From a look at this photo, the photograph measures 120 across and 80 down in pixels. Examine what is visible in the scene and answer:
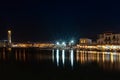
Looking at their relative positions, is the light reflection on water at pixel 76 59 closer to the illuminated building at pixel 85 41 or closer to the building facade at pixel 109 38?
the building facade at pixel 109 38

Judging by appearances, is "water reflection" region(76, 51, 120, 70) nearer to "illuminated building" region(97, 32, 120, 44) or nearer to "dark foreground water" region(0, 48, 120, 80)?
"dark foreground water" region(0, 48, 120, 80)

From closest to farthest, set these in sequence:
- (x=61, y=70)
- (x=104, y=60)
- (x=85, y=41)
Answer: (x=61, y=70)
(x=104, y=60)
(x=85, y=41)

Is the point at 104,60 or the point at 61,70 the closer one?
the point at 61,70

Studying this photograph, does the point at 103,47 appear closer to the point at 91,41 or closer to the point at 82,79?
the point at 91,41

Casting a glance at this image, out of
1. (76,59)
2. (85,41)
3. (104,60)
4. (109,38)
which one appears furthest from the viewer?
(85,41)

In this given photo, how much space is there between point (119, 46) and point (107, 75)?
58.2m

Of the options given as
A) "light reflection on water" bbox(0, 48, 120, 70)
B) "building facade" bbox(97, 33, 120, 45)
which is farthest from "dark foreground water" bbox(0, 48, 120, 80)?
"building facade" bbox(97, 33, 120, 45)

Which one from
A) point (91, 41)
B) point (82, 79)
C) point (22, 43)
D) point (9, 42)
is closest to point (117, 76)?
point (82, 79)

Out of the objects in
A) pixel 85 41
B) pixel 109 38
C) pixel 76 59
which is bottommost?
pixel 76 59

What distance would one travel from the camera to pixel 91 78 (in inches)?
698

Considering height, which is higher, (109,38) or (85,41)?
(109,38)

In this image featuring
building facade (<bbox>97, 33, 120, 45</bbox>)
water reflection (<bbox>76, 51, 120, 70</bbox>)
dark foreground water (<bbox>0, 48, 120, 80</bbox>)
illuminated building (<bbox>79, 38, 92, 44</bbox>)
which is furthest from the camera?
illuminated building (<bbox>79, 38, 92, 44</bbox>)

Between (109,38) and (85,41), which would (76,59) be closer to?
(109,38)

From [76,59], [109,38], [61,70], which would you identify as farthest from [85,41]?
[61,70]
